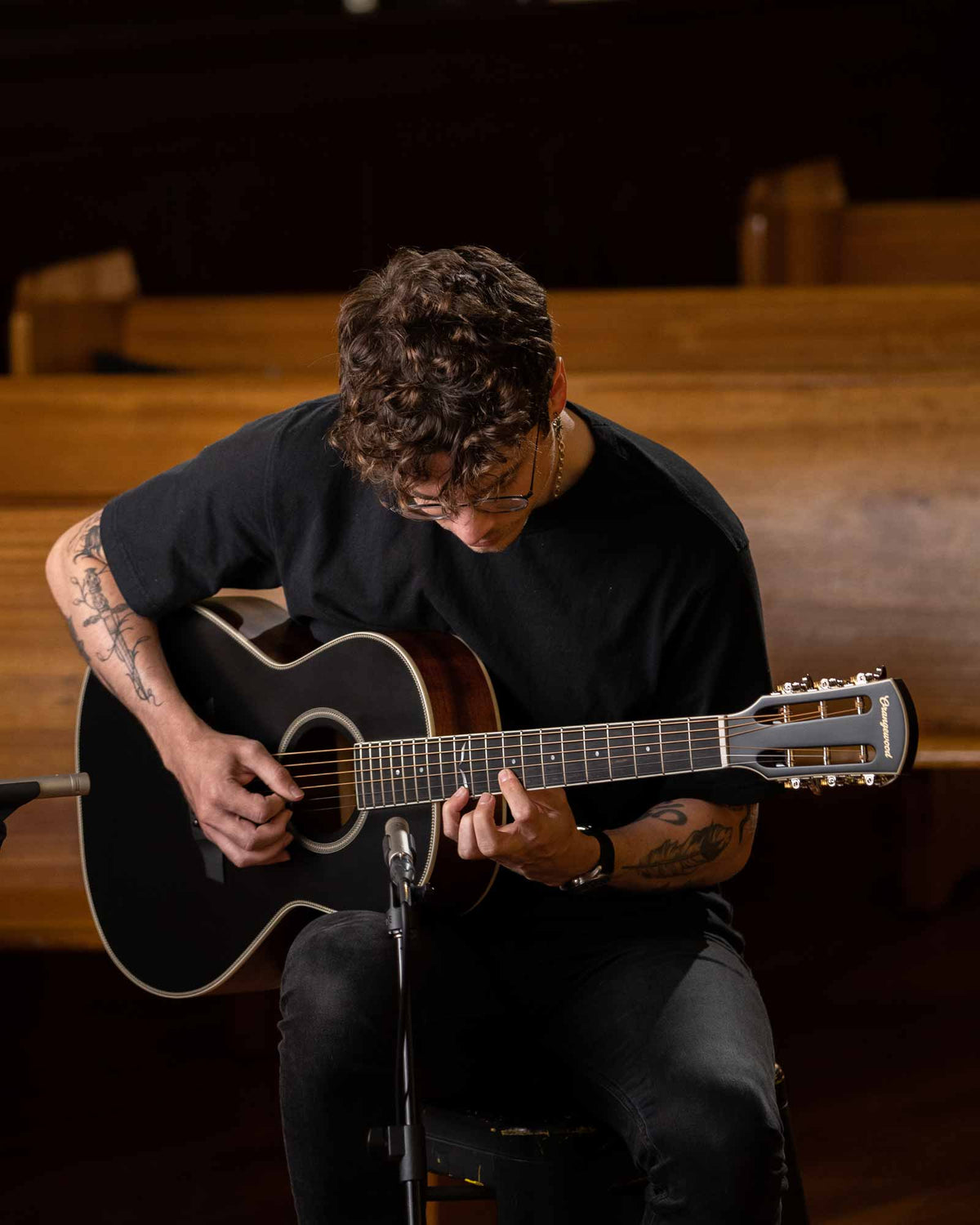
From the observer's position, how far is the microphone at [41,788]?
1261mm

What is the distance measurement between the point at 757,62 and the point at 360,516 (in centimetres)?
464

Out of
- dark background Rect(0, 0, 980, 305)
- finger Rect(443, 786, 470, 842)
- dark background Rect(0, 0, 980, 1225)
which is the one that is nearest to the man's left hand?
finger Rect(443, 786, 470, 842)

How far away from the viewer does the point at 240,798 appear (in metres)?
1.61

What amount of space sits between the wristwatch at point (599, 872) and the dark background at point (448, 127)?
10.6 feet

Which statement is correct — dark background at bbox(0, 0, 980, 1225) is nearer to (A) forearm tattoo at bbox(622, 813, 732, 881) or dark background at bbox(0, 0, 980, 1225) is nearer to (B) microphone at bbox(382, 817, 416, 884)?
(A) forearm tattoo at bbox(622, 813, 732, 881)

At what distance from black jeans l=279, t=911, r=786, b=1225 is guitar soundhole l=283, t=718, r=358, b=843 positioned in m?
0.13

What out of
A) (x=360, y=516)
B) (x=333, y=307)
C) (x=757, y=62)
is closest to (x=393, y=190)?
(x=757, y=62)

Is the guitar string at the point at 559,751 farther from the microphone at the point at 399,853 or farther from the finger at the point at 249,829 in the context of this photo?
the microphone at the point at 399,853

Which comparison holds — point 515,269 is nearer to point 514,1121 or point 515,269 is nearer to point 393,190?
point 514,1121

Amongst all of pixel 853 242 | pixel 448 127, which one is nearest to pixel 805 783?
pixel 853 242

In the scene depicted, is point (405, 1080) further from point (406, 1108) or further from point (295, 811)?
point (295, 811)

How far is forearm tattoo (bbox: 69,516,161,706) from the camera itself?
1765 millimetres

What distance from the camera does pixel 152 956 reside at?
1736 mm

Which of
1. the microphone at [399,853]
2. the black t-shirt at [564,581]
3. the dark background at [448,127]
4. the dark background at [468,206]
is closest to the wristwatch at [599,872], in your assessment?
the black t-shirt at [564,581]
